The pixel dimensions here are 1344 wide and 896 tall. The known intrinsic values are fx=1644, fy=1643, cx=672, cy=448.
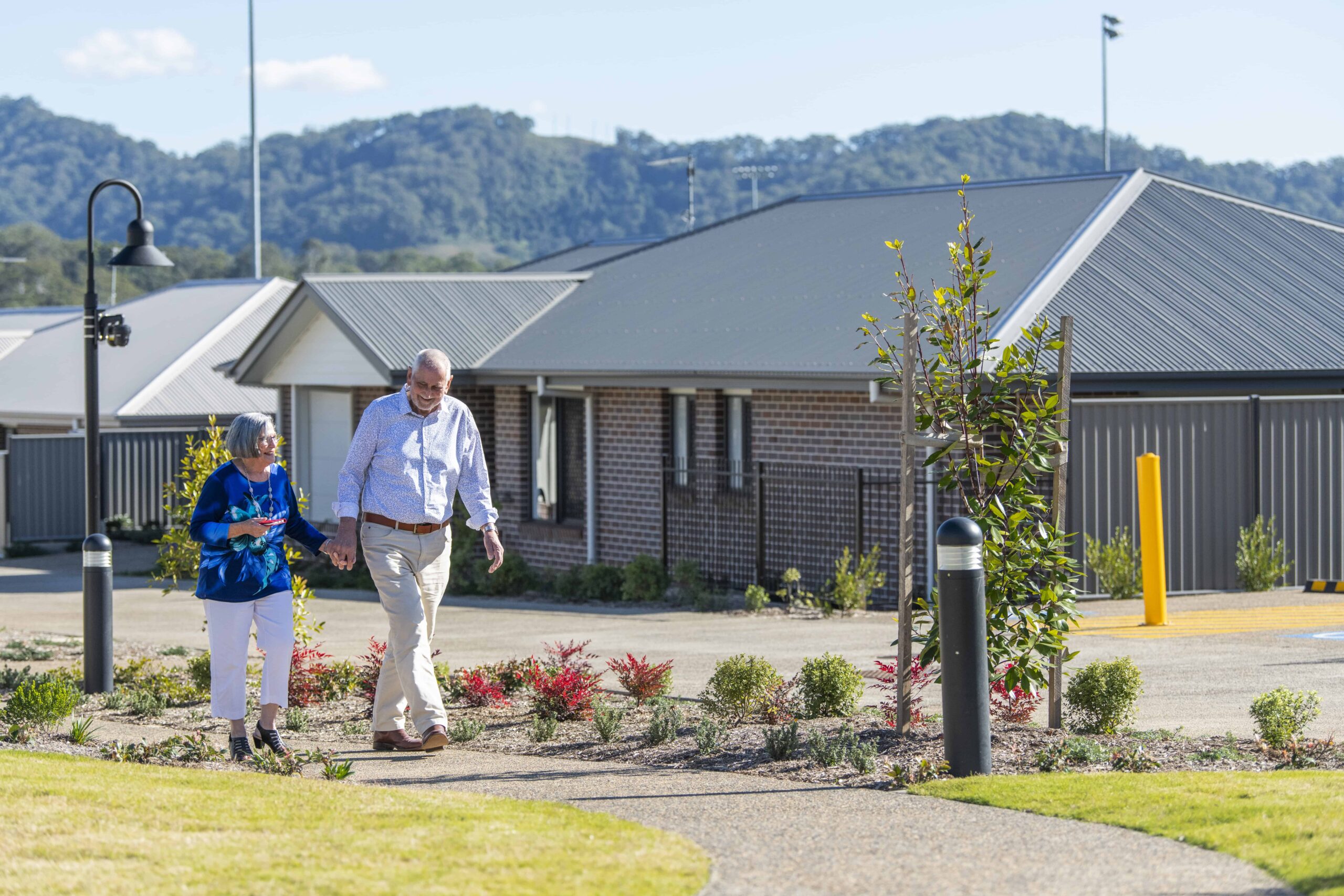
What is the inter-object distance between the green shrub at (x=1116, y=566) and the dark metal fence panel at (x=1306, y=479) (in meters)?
1.56

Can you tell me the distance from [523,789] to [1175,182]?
15482 millimetres

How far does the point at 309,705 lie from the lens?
32.0 ft

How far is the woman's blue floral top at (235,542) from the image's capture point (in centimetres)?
771

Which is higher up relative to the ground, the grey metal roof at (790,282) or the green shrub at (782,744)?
the grey metal roof at (790,282)

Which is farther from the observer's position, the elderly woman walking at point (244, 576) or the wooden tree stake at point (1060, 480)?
the wooden tree stake at point (1060, 480)

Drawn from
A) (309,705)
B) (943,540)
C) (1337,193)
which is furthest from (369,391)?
(1337,193)

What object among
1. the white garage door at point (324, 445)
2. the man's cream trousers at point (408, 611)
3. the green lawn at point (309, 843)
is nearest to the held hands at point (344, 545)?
the man's cream trousers at point (408, 611)

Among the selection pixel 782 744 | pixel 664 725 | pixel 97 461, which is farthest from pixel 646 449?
pixel 782 744

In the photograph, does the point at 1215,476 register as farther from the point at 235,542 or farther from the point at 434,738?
the point at 235,542

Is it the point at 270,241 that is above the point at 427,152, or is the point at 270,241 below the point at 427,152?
below

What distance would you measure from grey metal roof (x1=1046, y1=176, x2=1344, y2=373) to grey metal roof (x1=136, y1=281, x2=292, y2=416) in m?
15.9

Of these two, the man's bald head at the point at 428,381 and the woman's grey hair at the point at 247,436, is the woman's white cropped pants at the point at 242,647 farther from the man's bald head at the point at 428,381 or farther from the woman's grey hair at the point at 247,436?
the man's bald head at the point at 428,381

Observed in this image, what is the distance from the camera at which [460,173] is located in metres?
138

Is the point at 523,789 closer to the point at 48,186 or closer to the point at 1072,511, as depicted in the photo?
the point at 1072,511
